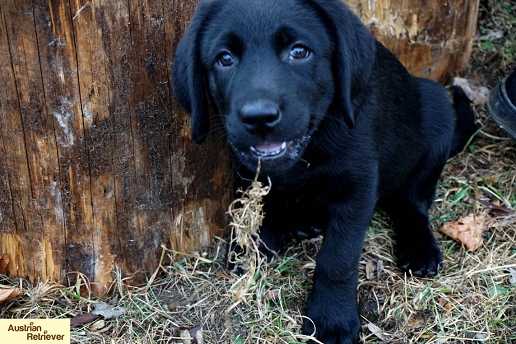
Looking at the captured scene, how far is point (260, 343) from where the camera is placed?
2971 mm

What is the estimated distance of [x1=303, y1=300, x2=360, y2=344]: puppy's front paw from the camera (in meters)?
2.99

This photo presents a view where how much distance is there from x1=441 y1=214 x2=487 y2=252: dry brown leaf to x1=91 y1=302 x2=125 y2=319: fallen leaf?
1828 millimetres

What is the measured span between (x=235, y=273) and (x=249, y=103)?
1.23m

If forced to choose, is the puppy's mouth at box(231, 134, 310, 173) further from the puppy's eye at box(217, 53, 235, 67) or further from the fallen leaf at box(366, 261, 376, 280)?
the fallen leaf at box(366, 261, 376, 280)

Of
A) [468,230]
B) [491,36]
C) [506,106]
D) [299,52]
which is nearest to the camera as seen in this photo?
[299,52]

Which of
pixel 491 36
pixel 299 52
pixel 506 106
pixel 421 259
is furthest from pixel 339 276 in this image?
pixel 491 36

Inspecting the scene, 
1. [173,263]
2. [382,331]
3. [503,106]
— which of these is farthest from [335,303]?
[503,106]

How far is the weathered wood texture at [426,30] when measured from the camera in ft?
12.5

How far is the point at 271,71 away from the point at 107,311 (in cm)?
146

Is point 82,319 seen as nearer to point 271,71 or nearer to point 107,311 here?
point 107,311

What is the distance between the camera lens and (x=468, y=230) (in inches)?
141

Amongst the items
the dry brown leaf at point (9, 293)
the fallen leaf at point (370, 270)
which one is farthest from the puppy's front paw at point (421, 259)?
the dry brown leaf at point (9, 293)

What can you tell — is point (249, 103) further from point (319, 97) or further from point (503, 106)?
point (503, 106)

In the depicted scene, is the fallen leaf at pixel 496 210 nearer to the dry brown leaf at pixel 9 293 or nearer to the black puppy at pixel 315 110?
the black puppy at pixel 315 110
